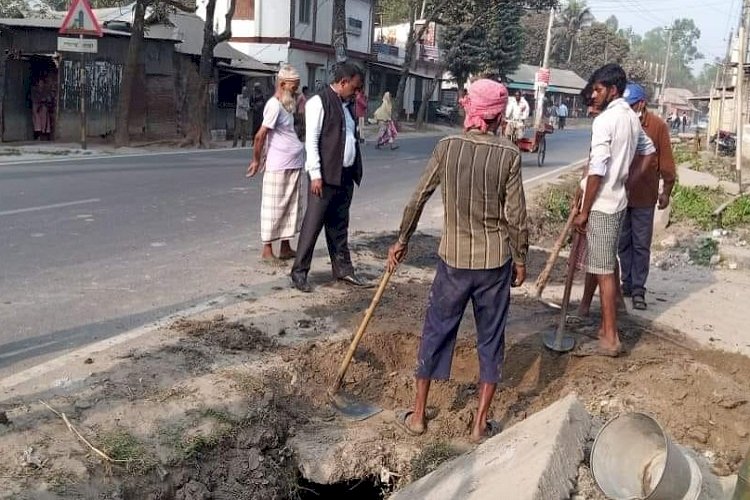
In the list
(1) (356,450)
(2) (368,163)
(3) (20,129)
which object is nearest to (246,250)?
(1) (356,450)

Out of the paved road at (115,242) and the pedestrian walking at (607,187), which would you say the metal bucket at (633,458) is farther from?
the paved road at (115,242)

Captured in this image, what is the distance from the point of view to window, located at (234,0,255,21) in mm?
34747

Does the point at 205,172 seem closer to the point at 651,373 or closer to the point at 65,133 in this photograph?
the point at 65,133

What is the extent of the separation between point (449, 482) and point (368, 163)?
1490 cm

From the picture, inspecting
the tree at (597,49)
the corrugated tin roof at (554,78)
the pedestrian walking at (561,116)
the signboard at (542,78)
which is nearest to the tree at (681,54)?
the tree at (597,49)

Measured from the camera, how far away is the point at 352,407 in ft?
14.8

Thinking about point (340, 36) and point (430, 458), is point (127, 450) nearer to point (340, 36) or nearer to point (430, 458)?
point (430, 458)

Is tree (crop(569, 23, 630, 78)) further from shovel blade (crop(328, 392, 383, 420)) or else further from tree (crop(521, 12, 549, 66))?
shovel blade (crop(328, 392, 383, 420))

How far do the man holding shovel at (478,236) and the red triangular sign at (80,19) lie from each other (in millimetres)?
13818

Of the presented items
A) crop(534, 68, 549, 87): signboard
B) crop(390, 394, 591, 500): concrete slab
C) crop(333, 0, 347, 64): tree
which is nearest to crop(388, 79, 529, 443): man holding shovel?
crop(390, 394, 591, 500): concrete slab

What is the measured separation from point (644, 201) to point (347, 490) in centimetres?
354

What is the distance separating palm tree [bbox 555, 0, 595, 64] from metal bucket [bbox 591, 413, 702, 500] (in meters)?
84.7

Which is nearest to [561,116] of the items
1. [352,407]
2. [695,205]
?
[695,205]

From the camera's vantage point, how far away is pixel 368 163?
1812cm
